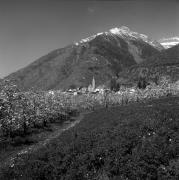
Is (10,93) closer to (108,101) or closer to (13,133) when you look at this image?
(13,133)

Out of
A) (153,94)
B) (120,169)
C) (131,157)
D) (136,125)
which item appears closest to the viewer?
(120,169)

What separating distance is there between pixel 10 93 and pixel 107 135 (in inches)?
802

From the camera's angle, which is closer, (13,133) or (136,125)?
(136,125)

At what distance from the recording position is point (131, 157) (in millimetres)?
14516

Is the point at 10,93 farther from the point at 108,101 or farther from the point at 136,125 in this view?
the point at 108,101

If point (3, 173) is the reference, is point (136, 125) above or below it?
above

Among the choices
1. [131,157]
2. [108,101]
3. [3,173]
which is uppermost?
[131,157]

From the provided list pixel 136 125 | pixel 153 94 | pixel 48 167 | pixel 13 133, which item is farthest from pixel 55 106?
pixel 153 94

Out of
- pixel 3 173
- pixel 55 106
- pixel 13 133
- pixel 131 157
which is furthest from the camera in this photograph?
pixel 55 106

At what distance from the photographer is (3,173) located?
17.0 m

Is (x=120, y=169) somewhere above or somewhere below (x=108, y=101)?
above

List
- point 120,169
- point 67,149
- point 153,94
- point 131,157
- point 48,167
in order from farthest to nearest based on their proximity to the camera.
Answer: point 153,94 → point 67,149 → point 48,167 → point 131,157 → point 120,169

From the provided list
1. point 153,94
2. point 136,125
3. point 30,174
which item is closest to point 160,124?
point 136,125

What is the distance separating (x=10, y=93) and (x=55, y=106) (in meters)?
41.3
